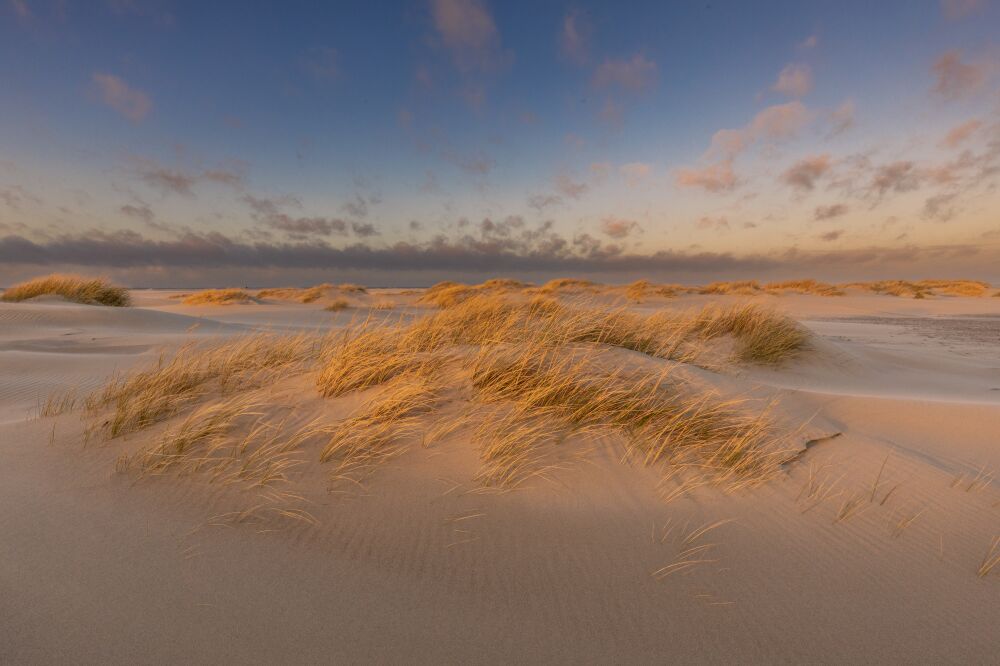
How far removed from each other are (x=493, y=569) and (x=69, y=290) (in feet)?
53.3

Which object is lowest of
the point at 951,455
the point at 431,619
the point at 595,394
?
the point at 951,455

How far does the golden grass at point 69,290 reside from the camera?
1209 cm

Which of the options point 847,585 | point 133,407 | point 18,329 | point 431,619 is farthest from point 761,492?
point 18,329

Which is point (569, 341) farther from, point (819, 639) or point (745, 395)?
point (819, 639)

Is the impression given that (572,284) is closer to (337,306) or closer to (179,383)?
(337,306)

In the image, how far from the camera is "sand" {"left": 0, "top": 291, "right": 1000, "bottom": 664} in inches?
50.1

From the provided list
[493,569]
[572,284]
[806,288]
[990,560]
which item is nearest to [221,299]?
[572,284]

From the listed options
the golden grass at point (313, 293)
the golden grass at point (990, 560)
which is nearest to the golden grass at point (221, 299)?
the golden grass at point (313, 293)

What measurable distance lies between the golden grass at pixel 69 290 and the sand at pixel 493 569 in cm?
1320

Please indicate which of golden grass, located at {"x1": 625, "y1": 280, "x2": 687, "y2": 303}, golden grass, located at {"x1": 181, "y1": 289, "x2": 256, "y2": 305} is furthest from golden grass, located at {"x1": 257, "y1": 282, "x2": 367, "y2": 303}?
golden grass, located at {"x1": 625, "y1": 280, "x2": 687, "y2": 303}

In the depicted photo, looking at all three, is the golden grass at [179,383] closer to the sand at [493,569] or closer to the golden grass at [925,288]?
the sand at [493,569]

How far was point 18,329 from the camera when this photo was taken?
7.88 m

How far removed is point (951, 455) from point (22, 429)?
5.81 meters

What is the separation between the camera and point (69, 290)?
12.2 metres
